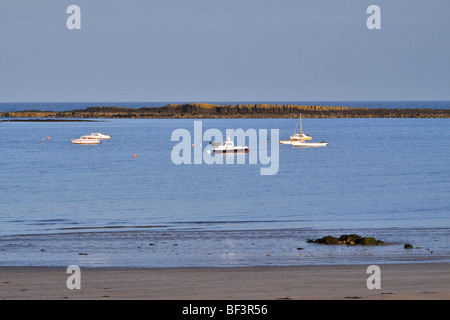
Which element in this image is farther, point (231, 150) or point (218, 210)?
point (231, 150)

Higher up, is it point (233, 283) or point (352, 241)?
point (233, 283)

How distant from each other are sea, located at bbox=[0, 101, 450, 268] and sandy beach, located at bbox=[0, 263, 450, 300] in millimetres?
1243

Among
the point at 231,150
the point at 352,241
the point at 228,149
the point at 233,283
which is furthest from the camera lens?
the point at 231,150

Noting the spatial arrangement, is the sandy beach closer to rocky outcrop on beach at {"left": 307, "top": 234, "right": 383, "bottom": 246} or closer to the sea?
the sea

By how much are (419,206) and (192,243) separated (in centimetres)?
1472

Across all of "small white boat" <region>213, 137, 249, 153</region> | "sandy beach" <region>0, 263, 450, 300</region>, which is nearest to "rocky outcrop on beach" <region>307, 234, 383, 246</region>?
"sandy beach" <region>0, 263, 450, 300</region>

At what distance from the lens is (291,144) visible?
95.0 meters

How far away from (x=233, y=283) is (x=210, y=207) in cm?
1836

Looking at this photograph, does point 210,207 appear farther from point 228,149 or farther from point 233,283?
point 228,149

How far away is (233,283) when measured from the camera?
16047 millimetres

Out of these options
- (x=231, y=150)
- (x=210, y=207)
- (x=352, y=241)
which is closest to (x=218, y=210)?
(x=210, y=207)

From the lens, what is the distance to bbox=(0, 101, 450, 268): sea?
20.5m
